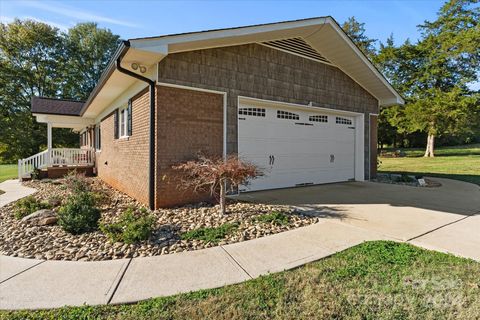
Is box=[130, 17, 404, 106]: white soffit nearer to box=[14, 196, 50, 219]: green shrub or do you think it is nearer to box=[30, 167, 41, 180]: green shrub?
box=[14, 196, 50, 219]: green shrub

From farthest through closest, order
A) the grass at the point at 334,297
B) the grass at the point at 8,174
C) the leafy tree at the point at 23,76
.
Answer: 1. the leafy tree at the point at 23,76
2. the grass at the point at 8,174
3. the grass at the point at 334,297

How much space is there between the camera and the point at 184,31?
18.6ft

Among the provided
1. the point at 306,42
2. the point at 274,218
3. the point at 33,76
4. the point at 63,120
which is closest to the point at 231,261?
the point at 274,218

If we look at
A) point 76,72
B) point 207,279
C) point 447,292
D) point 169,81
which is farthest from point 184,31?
point 76,72

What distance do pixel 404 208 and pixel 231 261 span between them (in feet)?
16.2

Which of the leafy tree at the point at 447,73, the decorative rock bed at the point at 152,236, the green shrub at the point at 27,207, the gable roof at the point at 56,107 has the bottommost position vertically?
the decorative rock bed at the point at 152,236

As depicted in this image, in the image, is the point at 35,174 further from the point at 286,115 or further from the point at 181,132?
the point at 286,115

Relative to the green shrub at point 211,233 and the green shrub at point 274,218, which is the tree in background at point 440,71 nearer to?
the green shrub at point 274,218

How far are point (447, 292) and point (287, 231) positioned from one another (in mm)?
2349

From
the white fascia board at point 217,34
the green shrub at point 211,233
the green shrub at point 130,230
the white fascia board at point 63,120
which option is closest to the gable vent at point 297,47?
the white fascia board at point 217,34

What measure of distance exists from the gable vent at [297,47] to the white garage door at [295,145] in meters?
1.77

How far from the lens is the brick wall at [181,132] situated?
6.09 metres

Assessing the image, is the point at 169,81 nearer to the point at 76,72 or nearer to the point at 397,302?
the point at 397,302

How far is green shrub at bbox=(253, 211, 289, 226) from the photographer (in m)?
5.09
